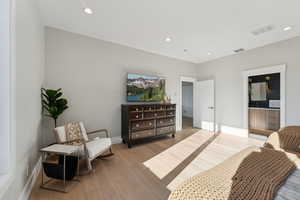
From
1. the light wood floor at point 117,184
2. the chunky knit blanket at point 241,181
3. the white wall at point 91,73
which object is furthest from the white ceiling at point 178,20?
the light wood floor at point 117,184

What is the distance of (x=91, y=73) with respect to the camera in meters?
3.31

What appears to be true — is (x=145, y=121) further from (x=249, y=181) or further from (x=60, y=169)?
(x=249, y=181)

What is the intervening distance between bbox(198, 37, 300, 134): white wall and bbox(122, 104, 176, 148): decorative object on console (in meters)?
2.09

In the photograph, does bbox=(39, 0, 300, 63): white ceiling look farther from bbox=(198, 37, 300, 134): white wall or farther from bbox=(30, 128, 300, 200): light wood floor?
bbox=(30, 128, 300, 200): light wood floor

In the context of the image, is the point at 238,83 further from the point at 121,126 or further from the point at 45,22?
the point at 45,22

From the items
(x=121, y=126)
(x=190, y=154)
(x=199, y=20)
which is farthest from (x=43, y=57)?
(x=190, y=154)

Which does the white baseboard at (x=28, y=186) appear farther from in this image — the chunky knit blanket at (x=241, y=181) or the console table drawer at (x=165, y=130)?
the console table drawer at (x=165, y=130)

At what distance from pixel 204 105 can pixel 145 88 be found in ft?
9.11

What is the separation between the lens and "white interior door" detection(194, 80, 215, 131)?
16.6ft

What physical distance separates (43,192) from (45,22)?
10.2 feet

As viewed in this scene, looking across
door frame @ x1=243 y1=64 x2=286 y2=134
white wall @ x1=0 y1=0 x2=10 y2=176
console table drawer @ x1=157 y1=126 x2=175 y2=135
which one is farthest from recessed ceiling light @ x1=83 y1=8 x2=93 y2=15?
door frame @ x1=243 y1=64 x2=286 y2=134

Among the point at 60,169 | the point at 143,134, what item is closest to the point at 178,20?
the point at 143,134

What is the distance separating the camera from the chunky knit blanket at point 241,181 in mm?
792

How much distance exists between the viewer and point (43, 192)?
1760 millimetres
